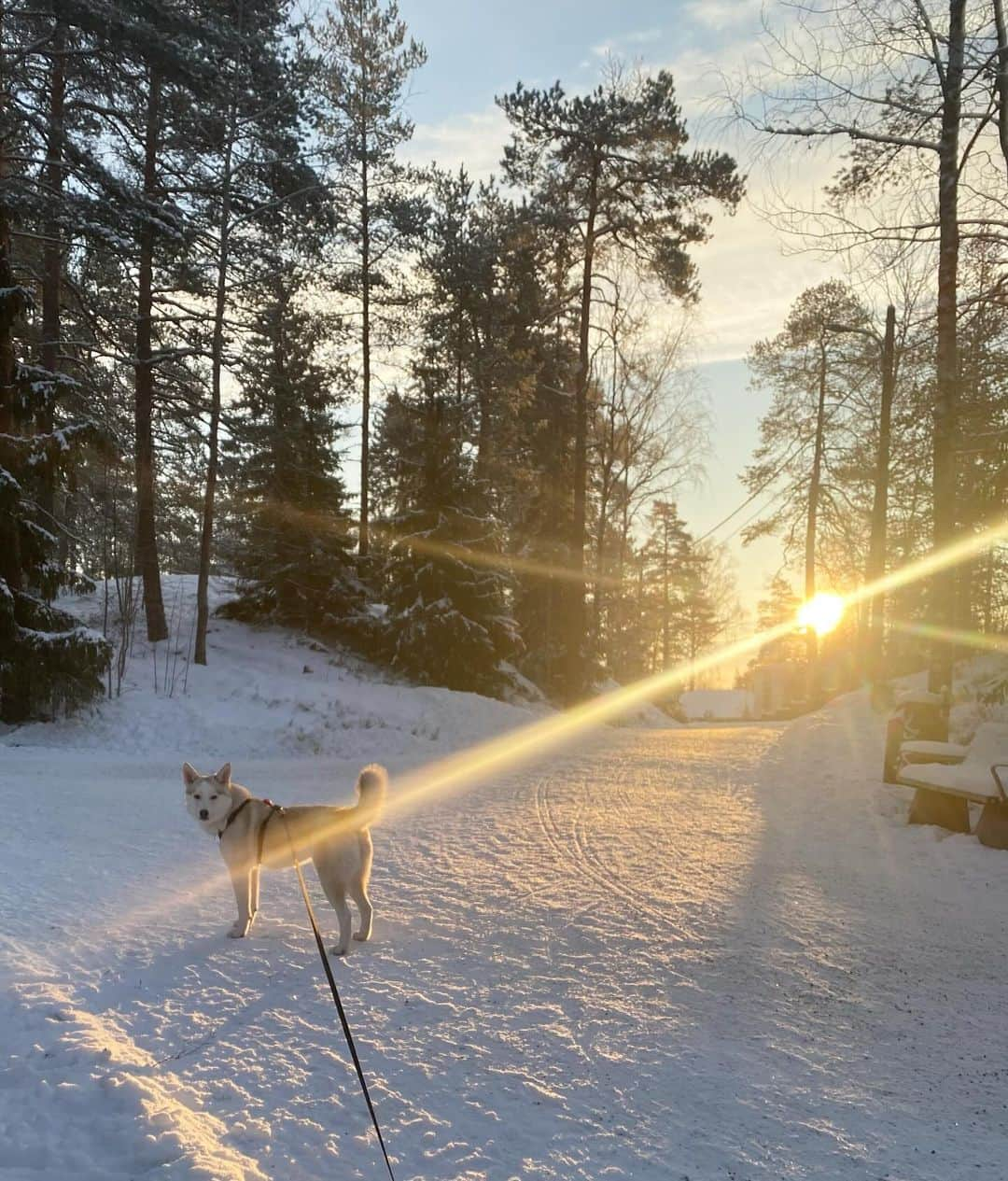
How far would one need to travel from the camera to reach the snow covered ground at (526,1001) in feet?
9.95

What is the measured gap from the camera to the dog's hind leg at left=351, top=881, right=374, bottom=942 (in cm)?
514

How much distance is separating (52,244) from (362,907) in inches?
568

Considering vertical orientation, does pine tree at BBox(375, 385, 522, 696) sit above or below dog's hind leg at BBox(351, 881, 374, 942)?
above

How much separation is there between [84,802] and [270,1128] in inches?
268

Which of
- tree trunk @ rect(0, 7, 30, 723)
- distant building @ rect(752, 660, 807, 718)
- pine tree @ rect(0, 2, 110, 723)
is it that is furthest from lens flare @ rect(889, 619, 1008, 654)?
distant building @ rect(752, 660, 807, 718)

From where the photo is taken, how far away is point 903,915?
586 cm

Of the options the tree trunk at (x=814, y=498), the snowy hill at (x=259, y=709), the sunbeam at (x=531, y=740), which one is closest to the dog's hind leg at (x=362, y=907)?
the sunbeam at (x=531, y=740)

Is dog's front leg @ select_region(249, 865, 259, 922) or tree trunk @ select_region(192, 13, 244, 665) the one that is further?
tree trunk @ select_region(192, 13, 244, 665)

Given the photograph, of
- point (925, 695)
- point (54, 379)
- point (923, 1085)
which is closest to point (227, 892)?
point (923, 1085)

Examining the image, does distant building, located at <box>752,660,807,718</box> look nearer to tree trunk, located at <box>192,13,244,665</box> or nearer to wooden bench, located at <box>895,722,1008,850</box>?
tree trunk, located at <box>192,13,244,665</box>

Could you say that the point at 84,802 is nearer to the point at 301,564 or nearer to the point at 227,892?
the point at 227,892

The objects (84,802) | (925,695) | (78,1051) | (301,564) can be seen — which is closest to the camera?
(78,1051)

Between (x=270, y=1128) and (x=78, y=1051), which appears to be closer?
(x=270, y=1128)

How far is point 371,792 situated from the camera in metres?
4.95
